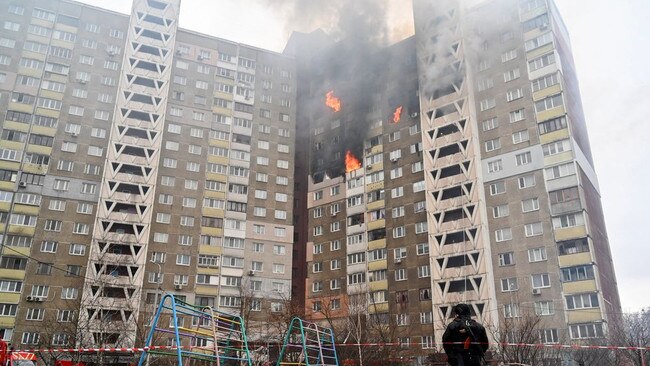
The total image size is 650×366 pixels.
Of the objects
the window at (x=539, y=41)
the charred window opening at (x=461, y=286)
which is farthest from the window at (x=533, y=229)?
the window at (x=539, y=41)

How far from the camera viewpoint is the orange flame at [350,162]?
74.6 metres

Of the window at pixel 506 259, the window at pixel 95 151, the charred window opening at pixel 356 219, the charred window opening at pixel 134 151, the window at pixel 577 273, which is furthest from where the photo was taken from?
the charred window opening at pixel 356 219

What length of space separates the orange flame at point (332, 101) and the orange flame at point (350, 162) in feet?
32.4

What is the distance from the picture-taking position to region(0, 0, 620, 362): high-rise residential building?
54125mm

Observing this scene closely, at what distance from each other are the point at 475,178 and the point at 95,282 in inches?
1834

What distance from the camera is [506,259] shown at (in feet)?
178

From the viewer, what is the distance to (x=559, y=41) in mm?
61375

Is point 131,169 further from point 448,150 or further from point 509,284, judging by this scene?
point 509,284

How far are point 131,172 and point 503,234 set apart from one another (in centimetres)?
4806

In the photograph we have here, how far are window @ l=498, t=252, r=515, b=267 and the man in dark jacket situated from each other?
46045mm

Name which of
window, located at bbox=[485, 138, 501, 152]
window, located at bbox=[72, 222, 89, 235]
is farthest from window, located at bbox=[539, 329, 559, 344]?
window, located at bbox=[72, 222, 89, 235]

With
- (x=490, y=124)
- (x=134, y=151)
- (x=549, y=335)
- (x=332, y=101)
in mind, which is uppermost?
(x=332, y=101)

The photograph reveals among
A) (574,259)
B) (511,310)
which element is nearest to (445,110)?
(574,259)

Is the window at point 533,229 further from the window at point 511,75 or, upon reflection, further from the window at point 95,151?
the window at point 95,151
